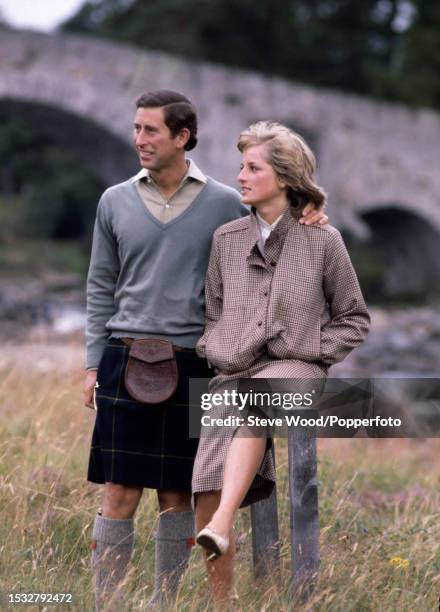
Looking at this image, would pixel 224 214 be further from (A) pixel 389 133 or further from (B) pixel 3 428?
(A) pixel 389 133

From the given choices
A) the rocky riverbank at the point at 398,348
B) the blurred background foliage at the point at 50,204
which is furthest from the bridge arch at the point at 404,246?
the blurred background foliage at the point at 50,204

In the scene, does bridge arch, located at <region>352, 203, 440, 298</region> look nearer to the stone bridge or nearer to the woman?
the stone bridge

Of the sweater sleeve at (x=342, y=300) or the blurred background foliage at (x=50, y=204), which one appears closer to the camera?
the sweater sleeve at (x=342, y=300)

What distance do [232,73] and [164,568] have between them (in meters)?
14.4

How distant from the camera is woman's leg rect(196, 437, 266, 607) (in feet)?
8.21

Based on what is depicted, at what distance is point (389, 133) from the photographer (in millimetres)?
18484

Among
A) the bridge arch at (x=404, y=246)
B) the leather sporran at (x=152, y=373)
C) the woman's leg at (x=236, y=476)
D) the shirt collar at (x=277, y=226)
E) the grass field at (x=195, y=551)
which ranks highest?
the bridge arch at (x=404, y=246)

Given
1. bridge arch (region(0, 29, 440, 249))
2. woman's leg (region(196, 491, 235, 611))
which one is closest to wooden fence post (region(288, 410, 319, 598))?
woman's leg (region(196, 491, 235, 611))

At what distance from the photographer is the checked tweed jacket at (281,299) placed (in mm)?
2688

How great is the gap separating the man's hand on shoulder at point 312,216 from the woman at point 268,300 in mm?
14

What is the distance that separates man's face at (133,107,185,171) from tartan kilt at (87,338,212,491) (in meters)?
0.53

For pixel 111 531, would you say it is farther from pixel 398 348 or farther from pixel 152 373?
pixel 398 348

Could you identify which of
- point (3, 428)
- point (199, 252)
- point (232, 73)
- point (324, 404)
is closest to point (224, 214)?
point (199, 252)

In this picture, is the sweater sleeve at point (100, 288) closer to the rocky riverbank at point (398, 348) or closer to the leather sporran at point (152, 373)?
the leather sporran at point (152, 373)
